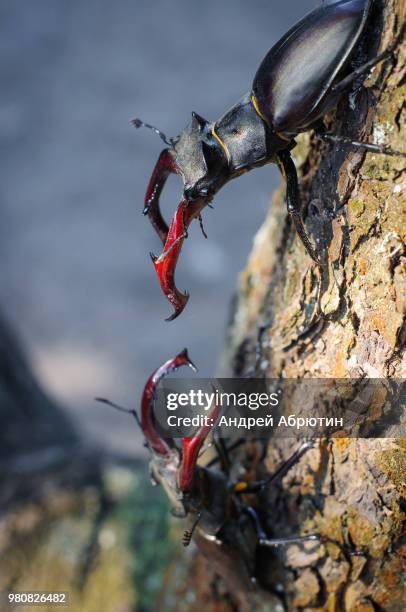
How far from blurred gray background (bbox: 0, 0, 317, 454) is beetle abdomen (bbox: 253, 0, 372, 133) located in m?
3.33

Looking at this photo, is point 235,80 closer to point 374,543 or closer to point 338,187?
point 338,187

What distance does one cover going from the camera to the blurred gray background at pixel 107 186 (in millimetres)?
4809

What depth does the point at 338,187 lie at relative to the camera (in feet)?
4.10

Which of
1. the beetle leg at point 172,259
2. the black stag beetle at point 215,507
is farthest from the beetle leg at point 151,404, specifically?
the beetle leg at point 172,259

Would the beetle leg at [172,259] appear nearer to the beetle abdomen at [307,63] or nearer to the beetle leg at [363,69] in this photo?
the beetle abdomen at [307,63]

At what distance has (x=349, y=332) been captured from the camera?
1271mm

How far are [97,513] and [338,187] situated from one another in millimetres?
1909

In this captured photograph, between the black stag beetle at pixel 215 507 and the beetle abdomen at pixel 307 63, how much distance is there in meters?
0.85

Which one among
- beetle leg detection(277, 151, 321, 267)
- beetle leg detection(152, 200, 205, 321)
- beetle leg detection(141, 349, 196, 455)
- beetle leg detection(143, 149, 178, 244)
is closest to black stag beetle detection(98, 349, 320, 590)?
beetle leg detection(141, 349, 196, 455)

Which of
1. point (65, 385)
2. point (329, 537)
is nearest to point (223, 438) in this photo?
point (329, 537)

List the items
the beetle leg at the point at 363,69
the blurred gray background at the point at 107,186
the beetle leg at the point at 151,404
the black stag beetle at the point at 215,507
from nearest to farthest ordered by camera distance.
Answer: the beetle leg at the point at 363,69, the beetle leg at the point at 151,404, the black stag beetle at the point at 215,507, the blurred gray background at the point at 107,186

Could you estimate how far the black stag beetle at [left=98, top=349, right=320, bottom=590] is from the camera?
1615 millimetres

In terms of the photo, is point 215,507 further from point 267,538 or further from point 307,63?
point 307,63

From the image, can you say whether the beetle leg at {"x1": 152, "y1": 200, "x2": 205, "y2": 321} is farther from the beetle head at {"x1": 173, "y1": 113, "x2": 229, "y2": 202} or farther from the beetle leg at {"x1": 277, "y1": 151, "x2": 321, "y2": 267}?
the beetle leg at {"x1": 277, "y1": 151, "x2": 321, "y2": 267}
